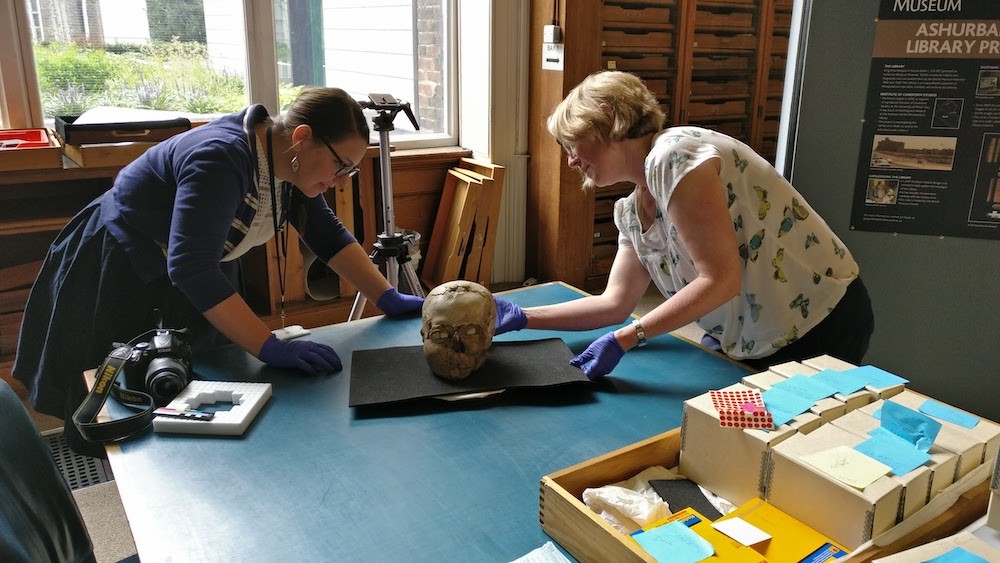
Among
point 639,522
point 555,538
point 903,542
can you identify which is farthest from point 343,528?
point 903,542

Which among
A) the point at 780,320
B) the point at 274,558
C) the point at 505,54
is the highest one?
the point at 505,54

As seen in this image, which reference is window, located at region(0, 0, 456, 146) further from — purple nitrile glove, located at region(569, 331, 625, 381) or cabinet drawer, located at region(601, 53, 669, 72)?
purple nitrile glove, located at region(569, 331, 625, 381)

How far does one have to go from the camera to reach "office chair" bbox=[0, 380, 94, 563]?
3.35 ft

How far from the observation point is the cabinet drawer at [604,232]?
4.17m

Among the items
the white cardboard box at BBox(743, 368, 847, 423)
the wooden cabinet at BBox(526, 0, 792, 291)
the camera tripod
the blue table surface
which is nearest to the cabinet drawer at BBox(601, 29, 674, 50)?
the wooden cabinet at BBox(526, 0, 792, 291)

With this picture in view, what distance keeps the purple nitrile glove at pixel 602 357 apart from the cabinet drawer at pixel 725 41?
303 cm

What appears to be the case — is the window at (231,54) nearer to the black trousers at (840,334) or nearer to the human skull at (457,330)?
the human skull at (457,330)

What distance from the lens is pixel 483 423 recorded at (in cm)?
143

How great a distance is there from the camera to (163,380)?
1457 millimetres

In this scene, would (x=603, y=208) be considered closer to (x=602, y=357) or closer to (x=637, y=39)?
(x=637, y=39)

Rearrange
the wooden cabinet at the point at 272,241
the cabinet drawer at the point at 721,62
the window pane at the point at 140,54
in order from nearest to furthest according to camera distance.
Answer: the wooden cabinet at the point at 272,241
the window pane at the point at 140,54
the cabinet drawer at the point at 721,62

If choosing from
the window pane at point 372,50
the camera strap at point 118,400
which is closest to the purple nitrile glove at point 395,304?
the camera strap at point 118,400

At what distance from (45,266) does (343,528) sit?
3.98 ft

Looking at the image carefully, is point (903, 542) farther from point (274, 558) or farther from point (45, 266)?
point (45, 266)
